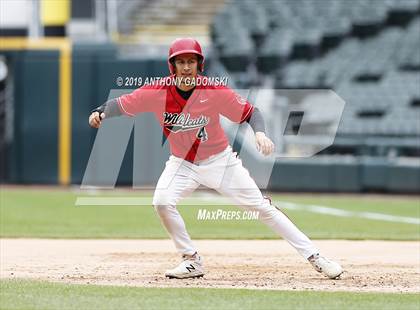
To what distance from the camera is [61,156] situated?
63.6 ft

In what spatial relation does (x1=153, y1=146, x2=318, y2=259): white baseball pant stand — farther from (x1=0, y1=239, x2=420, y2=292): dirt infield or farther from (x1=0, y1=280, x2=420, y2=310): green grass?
(x1=0, y1=280, x2=420, y2=310): green grass

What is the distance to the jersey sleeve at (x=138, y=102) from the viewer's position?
24.8 feet

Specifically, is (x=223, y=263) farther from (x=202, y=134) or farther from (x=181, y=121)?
(x=181, y=121)

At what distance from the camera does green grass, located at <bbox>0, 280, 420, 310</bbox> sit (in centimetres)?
608

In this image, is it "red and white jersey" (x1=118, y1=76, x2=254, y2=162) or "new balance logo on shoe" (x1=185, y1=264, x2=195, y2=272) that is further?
"new balance logo on shoe" (x1=185, y1=264, x2=195, y2=272)

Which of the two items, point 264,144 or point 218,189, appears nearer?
point 264,144

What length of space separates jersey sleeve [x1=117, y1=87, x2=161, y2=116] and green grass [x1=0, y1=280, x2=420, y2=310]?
146 centimetres

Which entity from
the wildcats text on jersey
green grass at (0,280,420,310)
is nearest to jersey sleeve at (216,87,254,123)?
the wildcats text on jersey

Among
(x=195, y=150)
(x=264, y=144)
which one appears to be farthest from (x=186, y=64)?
(x=264, y=144)

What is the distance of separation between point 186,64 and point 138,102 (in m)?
0.55

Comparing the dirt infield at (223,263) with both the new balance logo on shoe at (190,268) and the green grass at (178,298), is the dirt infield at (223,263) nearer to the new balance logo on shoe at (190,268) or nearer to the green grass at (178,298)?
the new balance logo on shoe at (190,268)

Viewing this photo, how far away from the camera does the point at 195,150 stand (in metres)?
7.54

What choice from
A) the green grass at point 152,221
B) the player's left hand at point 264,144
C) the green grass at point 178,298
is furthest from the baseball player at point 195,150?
the green grass at point 152,221

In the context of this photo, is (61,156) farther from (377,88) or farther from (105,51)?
(377,88)
